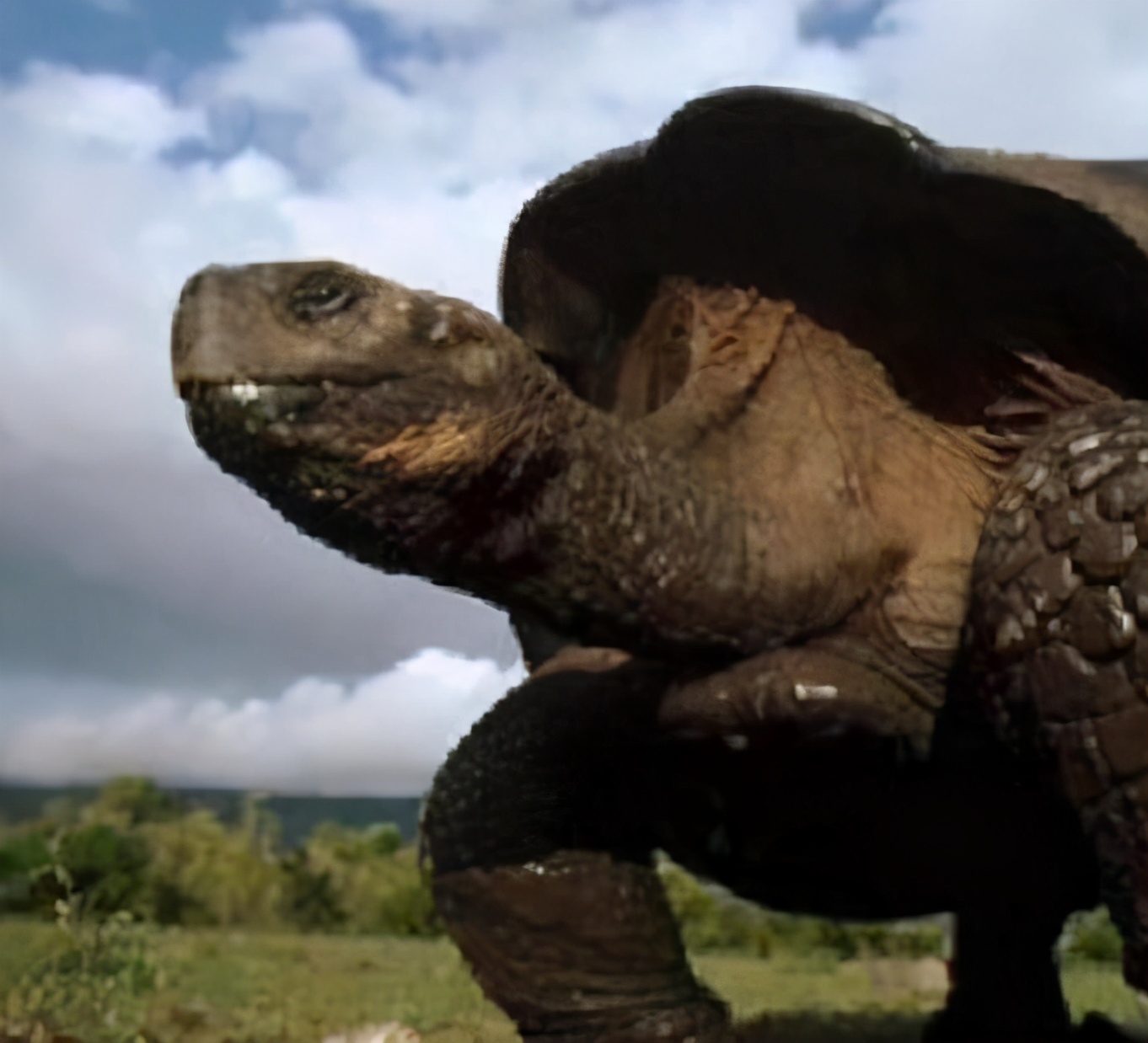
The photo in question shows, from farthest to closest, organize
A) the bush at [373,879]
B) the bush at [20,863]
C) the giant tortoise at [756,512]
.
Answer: the bush at [373,879] < the bush at [20,863] < the giant tortoise at [756,512]

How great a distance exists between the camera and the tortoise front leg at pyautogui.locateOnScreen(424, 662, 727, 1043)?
1793 mm

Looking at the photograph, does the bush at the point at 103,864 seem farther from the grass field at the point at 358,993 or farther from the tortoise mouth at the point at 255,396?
the tortoise mouth at the point at 255,396

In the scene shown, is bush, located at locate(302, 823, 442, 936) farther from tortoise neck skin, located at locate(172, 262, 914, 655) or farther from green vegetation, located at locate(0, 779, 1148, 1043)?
tortoise neck skin, located at locate(172, 262, 914, 655)

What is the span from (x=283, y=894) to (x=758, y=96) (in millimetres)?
1302

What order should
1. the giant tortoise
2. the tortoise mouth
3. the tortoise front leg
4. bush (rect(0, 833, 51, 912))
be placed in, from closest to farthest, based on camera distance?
the tortoise mouth < the giant tortoise < bush (rect(0, 833, 51, 912)) < the tortoise front leg

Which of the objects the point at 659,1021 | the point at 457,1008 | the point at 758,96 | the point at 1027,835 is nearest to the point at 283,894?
the point at 457,1008

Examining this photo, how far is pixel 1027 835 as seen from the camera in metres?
1.69

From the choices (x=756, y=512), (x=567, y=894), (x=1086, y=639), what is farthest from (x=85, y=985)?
(x=1086, y=639)

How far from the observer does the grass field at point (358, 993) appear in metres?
1.45

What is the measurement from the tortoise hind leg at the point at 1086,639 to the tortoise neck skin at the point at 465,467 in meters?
0.27

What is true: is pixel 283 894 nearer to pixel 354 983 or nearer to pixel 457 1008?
pixel 354 983

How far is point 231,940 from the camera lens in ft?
5.22

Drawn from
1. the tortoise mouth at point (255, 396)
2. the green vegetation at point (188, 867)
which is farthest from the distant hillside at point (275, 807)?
the tortoise mouth at point (255, 396)

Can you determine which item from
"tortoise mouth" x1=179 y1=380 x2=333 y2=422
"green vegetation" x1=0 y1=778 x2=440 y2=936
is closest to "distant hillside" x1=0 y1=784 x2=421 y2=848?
"green vegetation" x1=0 y1=778 x2=440 y2=936
